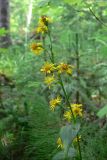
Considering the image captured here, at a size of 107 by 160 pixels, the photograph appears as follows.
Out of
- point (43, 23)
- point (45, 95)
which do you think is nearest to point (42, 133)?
point (45, 95)

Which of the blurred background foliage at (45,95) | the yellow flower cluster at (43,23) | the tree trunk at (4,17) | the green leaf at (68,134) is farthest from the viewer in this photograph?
the tree trunk at (4,17)

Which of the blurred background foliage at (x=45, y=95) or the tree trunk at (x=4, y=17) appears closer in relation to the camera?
the blurred background foliage at (x=45, y=95)

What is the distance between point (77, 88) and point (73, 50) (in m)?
0.54

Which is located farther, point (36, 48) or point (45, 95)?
point (45, 95)

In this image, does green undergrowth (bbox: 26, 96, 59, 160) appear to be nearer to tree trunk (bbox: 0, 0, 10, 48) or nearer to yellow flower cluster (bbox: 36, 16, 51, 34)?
yellow flower cluster (bbox: 36, 16, 51, 34)

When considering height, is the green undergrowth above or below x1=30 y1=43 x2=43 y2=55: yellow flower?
below

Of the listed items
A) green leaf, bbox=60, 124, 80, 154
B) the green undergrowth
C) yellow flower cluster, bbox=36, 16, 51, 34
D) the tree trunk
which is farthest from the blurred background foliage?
the tree trunk

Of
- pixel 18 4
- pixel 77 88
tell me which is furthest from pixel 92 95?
pixel 18 4

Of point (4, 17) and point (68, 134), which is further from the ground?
point (4, 17)

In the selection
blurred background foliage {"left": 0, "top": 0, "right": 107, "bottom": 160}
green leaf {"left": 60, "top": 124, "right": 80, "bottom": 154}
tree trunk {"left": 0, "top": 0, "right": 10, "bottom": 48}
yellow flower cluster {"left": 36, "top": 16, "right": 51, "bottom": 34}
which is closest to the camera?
green leaf {"left": 60, "top": 124, "right": 80, "bottom": 154}

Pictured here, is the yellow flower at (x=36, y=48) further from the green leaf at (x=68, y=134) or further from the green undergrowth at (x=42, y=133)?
the green undergrowth at (x=42, y=133)

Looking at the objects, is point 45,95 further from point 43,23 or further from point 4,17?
point 4,17

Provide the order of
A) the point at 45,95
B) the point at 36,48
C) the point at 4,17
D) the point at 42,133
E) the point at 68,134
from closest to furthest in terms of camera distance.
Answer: the point at 68,134, the point at 36,48, the point at 42,133, the point at 45,95, the point at 4,17

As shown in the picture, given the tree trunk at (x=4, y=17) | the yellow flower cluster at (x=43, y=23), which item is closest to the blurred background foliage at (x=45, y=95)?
the yellow flower cluster at (x=43, y=23)
